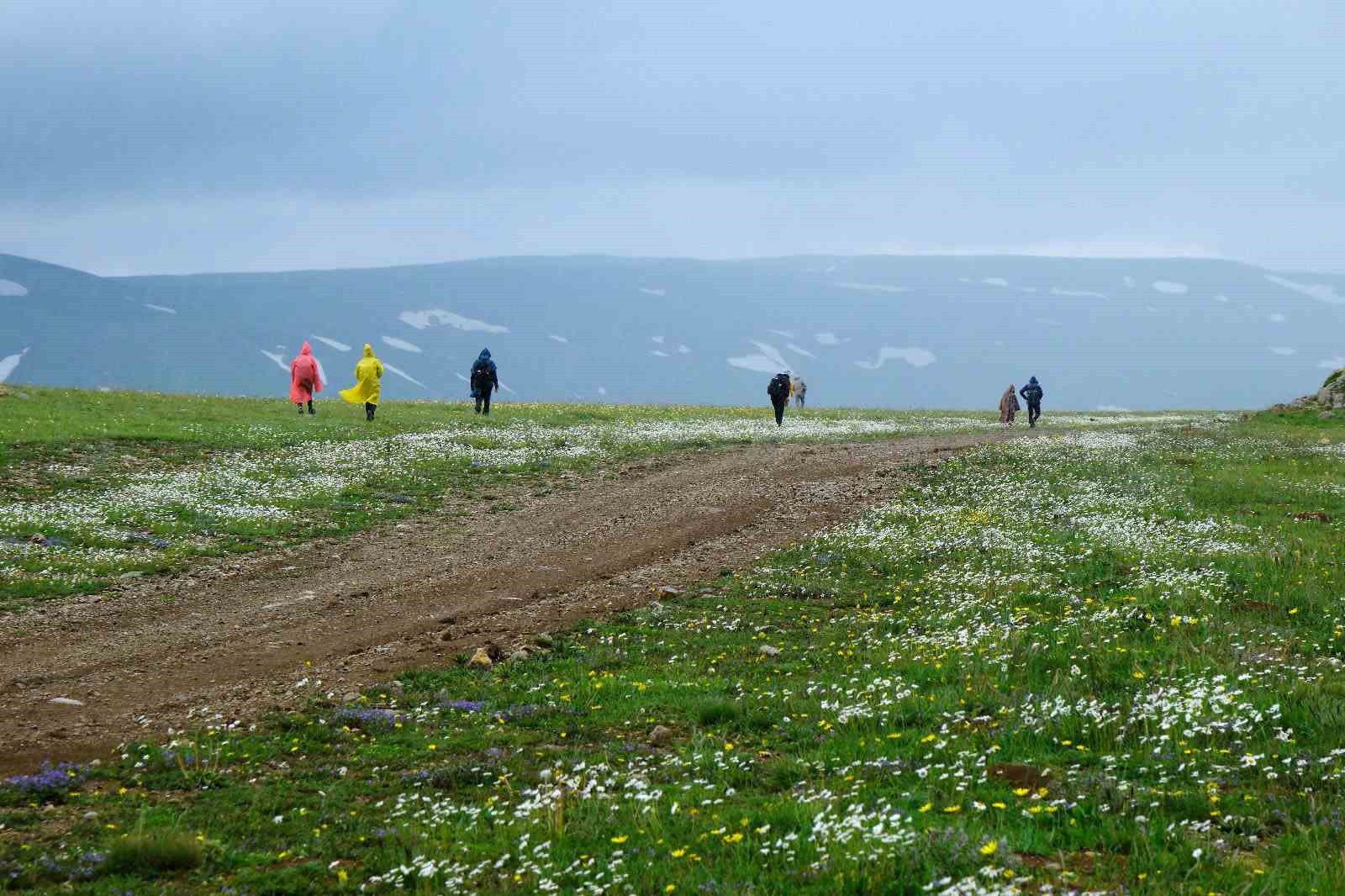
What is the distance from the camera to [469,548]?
66.4 feet

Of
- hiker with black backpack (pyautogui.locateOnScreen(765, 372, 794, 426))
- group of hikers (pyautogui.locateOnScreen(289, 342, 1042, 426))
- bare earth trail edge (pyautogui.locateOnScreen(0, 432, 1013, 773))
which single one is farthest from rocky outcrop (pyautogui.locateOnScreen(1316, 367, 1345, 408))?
bare earth trail edge (pyautogui.locateOnScreen(0, 432, 1013, 773))

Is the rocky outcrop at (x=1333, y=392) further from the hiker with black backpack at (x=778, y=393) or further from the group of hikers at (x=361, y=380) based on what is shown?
the group of hikers at (x=361, y=380)

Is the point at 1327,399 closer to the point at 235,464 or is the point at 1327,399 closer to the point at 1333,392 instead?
the point at 1333,392

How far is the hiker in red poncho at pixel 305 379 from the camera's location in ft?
133

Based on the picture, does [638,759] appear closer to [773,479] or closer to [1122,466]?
[773,479]

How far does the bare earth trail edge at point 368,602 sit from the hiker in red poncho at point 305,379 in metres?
18.4

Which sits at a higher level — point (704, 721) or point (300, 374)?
point (300, 374)

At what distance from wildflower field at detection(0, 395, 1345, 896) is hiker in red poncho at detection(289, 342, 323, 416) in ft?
95.5

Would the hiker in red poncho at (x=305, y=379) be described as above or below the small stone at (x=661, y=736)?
above

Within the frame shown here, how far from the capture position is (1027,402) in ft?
162

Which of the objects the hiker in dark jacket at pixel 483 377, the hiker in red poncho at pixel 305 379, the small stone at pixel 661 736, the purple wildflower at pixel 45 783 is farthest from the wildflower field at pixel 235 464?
the small stone at pixel 661 736

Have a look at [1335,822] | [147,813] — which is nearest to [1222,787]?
[1335,822]

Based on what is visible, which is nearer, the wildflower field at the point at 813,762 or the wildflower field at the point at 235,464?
the wildflower field at the point at 813,762

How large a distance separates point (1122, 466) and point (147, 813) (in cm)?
2664
